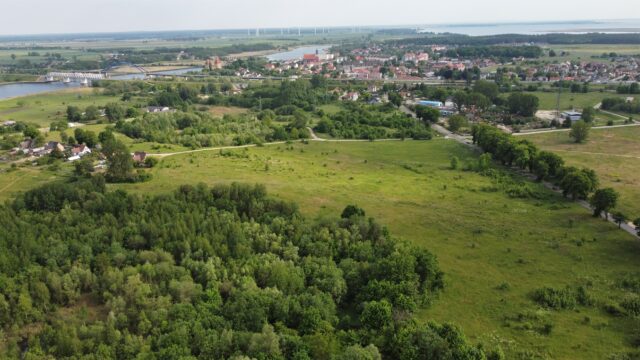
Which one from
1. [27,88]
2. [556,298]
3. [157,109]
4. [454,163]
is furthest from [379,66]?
[556,298]

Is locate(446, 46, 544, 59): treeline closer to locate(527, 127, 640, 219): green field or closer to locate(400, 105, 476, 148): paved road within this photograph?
locate(400, 105, 476, 148): paved road

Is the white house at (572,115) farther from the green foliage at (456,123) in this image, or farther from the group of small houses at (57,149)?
the group of small houses at (57,149)

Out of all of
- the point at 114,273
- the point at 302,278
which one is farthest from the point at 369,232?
the point at 114,273

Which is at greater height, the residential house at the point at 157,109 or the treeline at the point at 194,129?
the residential house at the point at 157,109

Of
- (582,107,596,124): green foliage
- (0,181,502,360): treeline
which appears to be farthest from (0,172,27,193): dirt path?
(582,107,596,124): green foliage

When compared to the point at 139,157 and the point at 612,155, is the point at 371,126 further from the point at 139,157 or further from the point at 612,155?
the point at 139,157

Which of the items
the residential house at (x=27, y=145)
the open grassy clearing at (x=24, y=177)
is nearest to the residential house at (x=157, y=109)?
the residential house at (x=27, y=145)
